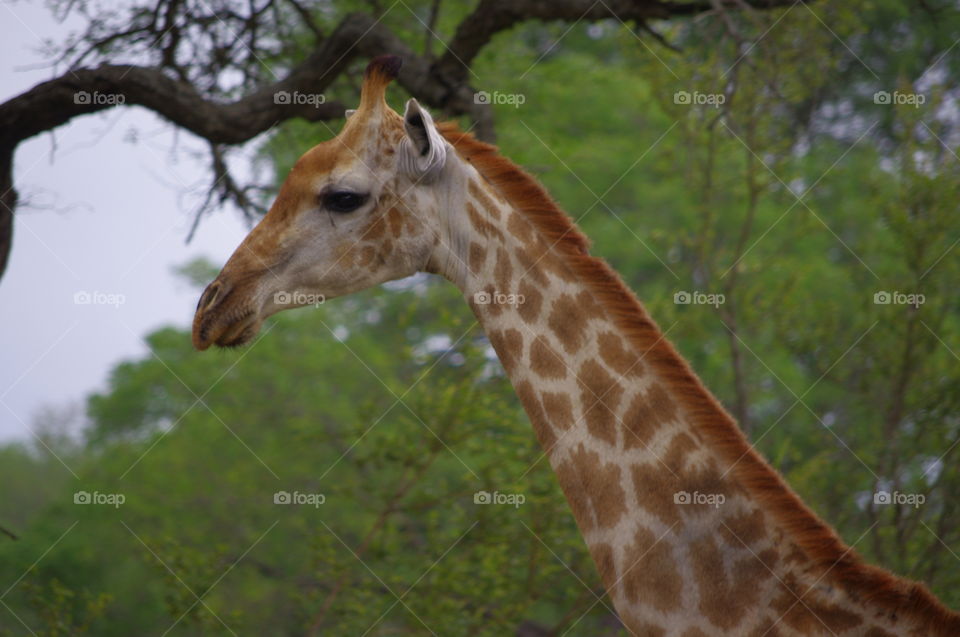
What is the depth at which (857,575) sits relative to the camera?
3.56m

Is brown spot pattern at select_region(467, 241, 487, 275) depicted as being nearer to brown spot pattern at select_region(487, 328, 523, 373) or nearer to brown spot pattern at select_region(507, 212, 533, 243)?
brown spot pattern at select_region(507, 212, 533, 243)

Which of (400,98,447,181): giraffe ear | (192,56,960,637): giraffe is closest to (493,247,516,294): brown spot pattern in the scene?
(192,56,960,637): giraffe

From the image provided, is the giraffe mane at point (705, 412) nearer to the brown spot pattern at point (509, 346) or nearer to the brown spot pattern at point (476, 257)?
the brown spot pattern at point (476, 257)

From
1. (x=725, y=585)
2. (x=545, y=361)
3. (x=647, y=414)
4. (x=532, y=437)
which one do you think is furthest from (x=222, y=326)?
(x=532, y=437)

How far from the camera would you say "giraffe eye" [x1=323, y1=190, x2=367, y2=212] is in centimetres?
434

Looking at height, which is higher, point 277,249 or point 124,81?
point 124,81

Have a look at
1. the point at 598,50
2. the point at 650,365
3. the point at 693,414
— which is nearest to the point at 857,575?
the point at 693,414

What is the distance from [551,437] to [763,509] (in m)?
0.85

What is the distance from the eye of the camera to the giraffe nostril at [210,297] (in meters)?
4.25

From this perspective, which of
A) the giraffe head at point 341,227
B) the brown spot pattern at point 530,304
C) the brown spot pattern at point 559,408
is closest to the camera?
the brown spot pattern at point 559,408

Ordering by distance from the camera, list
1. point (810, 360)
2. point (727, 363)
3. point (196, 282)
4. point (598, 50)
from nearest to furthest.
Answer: point (810, 360) → point (727, 363) → point (196, 282) → point (598, 50)

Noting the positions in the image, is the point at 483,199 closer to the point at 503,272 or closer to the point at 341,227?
the point at 503,272

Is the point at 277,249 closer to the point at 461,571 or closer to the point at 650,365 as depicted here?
the point at 650,365

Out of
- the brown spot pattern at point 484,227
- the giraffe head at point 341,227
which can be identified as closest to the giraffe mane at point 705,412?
the brown spot pattern at point 484,227
